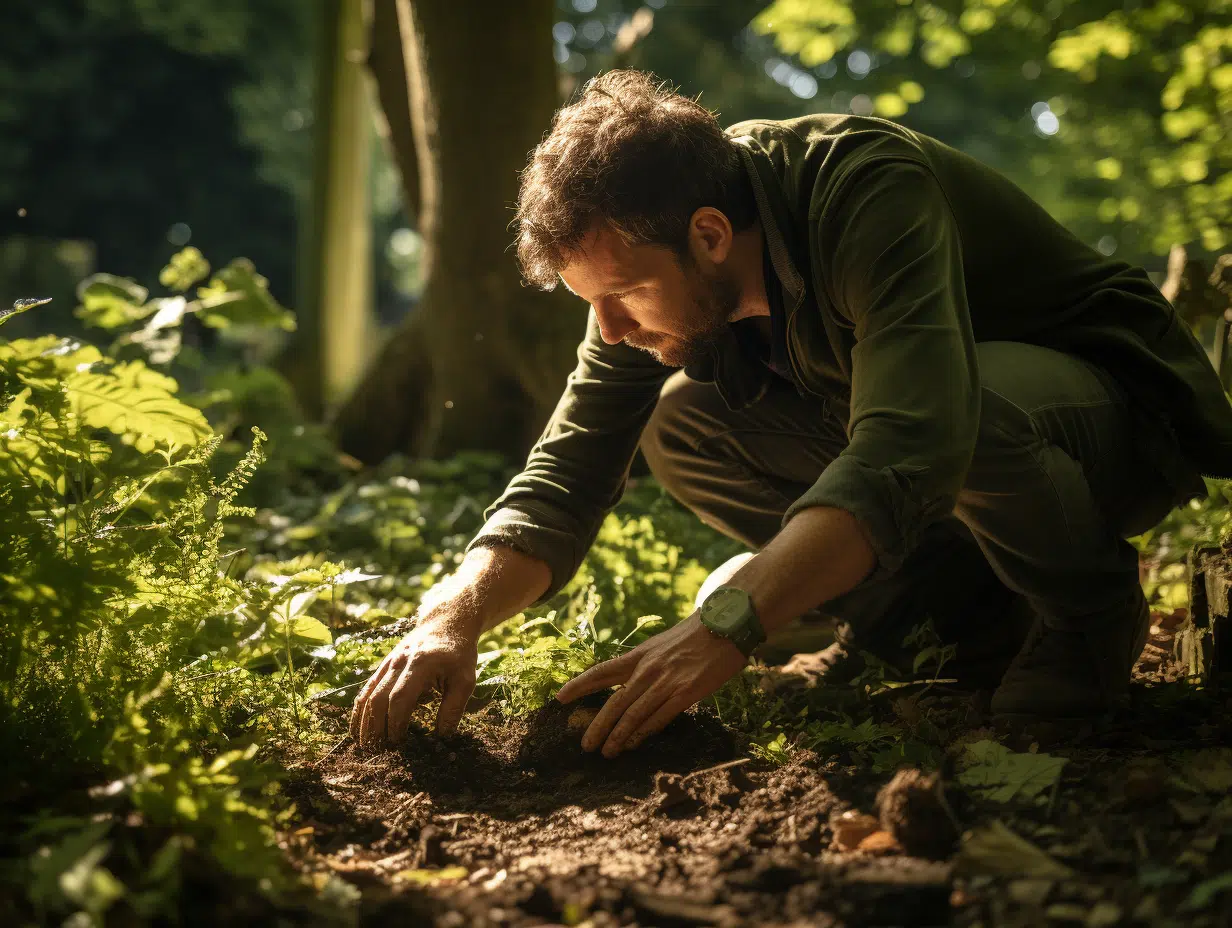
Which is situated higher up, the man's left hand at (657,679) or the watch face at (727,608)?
the watch face at (727,608)

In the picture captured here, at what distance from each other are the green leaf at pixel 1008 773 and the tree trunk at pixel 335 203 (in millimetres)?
8152

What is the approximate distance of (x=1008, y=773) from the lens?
1848 millimetres

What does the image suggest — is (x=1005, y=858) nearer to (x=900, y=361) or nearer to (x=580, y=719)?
(x=900, y=361)

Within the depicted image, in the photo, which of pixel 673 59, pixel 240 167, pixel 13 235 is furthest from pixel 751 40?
pixel 13 235

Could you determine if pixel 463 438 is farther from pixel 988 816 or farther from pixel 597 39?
pixel 597 39

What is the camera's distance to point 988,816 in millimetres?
1714

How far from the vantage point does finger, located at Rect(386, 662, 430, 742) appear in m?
2.27

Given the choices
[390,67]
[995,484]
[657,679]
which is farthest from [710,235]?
[390,67]

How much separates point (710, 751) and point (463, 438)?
3.57 meters

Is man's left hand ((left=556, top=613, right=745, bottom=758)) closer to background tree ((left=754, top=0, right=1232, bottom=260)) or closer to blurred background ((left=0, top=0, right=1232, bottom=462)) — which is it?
blurred background ((left=0, top=0, right=1232, bottom=462))

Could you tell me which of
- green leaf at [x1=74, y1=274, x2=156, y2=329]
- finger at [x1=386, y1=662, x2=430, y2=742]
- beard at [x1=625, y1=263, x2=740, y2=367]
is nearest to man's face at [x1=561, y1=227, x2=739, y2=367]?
beard at [x1=625, y1=263, x2=740, y2=367]

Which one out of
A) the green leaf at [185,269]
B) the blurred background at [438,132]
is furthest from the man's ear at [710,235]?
the green leaf at [185,269]

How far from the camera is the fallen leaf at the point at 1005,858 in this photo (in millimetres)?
1467

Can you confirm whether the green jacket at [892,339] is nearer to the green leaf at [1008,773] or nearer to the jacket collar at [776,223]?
the jacket collar at [776,223]
